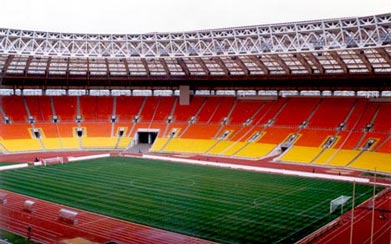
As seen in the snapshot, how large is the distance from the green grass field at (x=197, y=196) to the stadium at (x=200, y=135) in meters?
0.12

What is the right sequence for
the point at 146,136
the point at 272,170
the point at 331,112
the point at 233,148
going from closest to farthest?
1. the point at 272,170
2. the point at 233,148
3. the point at 331,112
4. the point at 146,136

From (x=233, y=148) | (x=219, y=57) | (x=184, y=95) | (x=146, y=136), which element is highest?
(x=219, y=57)

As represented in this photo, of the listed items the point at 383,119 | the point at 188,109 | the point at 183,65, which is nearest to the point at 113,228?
the point at 183,65

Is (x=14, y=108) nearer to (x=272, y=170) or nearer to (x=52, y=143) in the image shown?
(x=52, y=143)

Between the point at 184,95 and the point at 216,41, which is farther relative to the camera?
the point at 184,95

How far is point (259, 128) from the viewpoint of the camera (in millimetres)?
49000

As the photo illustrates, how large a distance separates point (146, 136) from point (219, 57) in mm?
16532

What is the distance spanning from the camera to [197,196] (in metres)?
26.8

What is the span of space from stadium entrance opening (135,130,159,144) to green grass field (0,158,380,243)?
45.5 ft

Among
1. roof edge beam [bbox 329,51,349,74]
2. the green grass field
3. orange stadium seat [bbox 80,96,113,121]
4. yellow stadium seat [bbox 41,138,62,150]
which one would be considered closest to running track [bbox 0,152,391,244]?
the green grass field

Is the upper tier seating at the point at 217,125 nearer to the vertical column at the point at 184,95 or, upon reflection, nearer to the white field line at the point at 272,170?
the vertical column at the point at 184,95

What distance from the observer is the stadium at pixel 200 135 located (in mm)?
21234

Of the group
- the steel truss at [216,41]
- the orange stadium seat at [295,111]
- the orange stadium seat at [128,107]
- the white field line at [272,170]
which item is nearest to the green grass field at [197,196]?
the white field line at [272,170]

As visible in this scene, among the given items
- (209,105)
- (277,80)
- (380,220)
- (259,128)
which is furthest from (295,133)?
(380,220)
